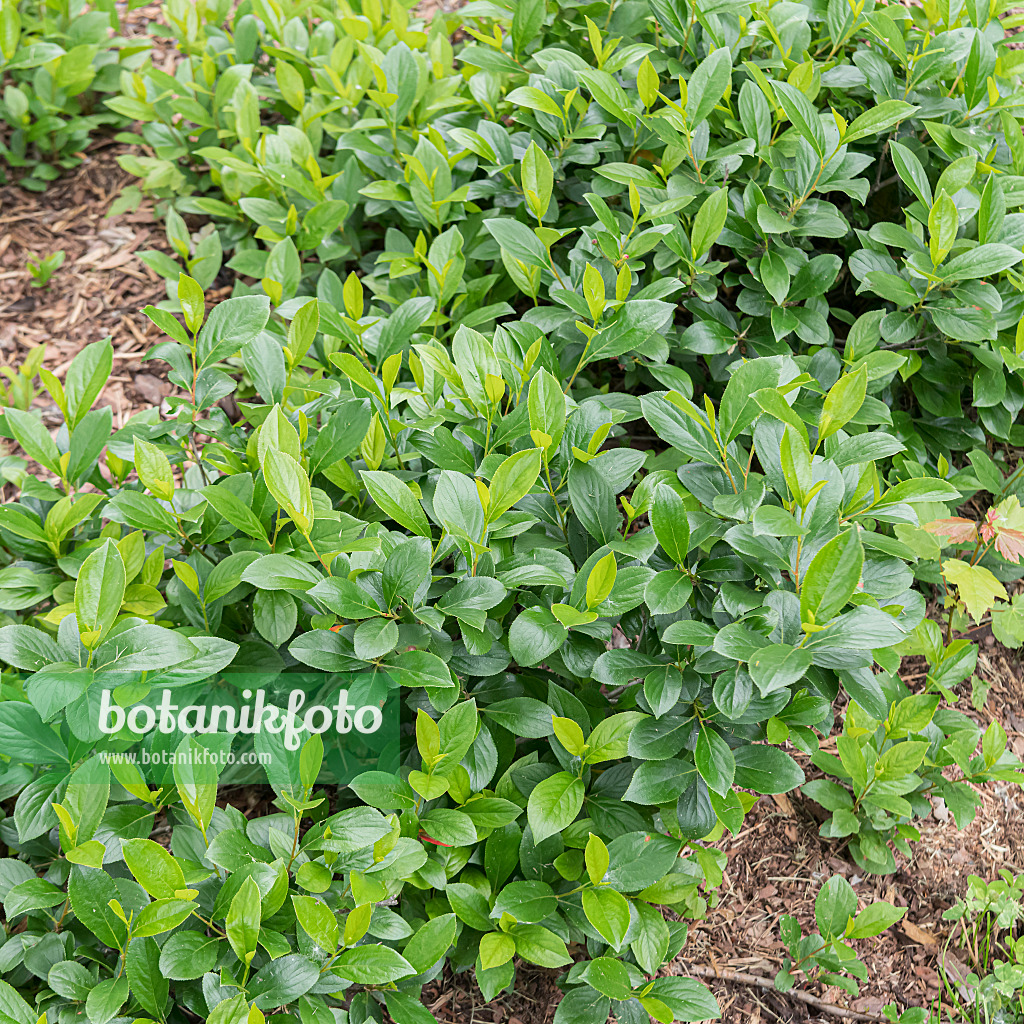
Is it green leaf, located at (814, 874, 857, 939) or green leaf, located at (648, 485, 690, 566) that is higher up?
green leaf, located at (648, 485, 690, 566)

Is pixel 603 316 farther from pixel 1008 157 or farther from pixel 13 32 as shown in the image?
pixel 13 32

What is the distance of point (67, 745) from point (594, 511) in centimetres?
118

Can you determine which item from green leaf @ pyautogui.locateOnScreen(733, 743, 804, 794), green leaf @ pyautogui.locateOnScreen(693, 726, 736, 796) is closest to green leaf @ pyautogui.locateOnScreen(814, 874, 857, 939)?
green leaf @ pyautogui.locateOnScreen(733, 743, 804, 794)

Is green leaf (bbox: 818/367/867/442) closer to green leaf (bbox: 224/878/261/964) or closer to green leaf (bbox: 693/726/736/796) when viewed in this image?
green leaf (bbox: 693/726/736/796)

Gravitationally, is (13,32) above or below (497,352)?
above

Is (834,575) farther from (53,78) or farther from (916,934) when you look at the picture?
(53,78)

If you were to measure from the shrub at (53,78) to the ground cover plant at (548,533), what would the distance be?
1188 millimetres

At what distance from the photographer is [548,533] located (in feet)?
6.17

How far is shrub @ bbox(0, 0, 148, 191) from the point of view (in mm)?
3314

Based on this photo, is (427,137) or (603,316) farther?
(427,137)

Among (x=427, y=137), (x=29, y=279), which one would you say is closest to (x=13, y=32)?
(x=29, y=279)

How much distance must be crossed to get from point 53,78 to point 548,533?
298cm

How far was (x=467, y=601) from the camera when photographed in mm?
1629

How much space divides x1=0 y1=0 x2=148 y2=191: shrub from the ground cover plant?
1.19m
